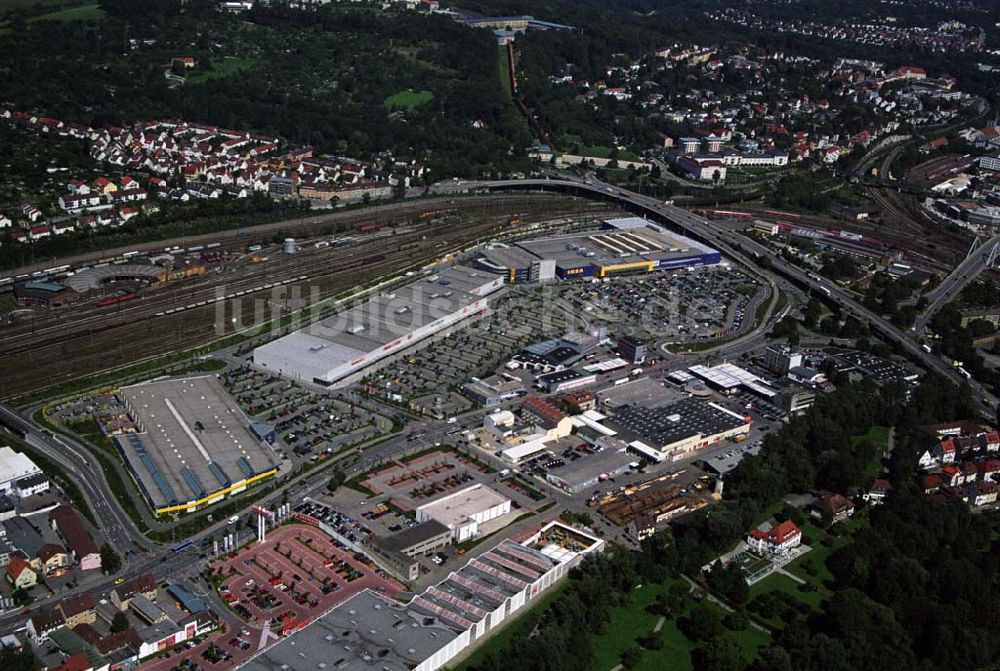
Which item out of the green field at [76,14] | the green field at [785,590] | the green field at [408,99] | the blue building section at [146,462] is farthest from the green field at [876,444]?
the green field at [76,14]

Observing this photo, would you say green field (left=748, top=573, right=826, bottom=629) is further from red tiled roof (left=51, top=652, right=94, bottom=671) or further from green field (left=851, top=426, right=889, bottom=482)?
red tiled roof (left=51, top=652, right=94, bottom=671)

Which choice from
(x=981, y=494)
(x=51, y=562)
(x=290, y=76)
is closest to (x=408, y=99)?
(x=290, y=76)

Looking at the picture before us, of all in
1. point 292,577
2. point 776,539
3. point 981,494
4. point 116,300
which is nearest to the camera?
Result: point 292,577

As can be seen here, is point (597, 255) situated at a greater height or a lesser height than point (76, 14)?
lesser

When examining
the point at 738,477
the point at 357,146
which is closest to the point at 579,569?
the point at 738,477

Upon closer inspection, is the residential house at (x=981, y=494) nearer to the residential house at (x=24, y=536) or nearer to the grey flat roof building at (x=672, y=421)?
the grey flat roof building at (x=672, y=421)

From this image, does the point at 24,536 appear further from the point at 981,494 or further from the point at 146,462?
the point at 981,494
